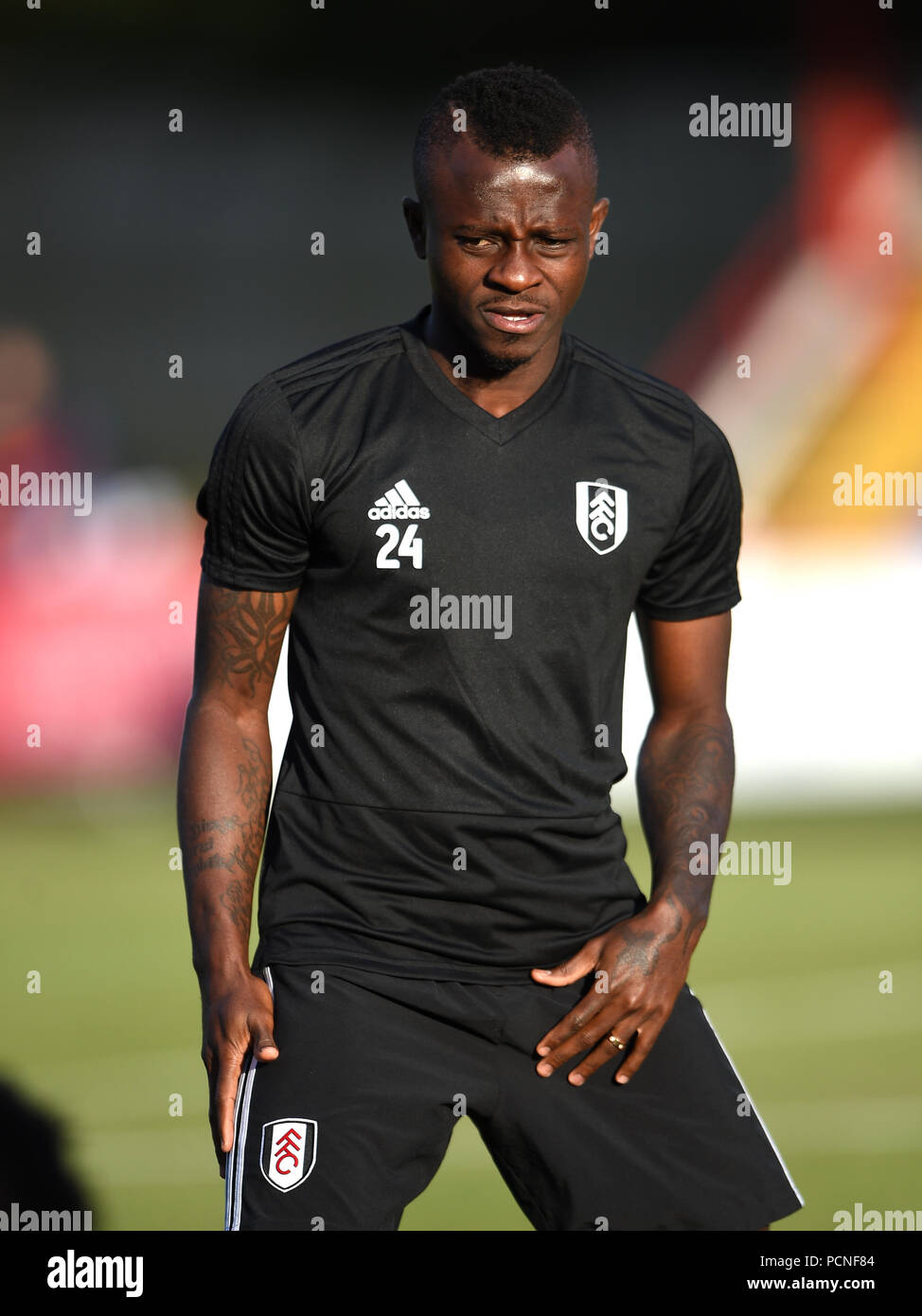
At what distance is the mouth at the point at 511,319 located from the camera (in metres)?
2.66

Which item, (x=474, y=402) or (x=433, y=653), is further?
(x=474, y=402)

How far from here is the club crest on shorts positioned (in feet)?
7.73

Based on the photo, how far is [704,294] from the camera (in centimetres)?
1119

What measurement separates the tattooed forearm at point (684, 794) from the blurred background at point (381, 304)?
6415mm

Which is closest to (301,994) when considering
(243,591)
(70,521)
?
(243,591)

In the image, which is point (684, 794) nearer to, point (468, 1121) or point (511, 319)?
point (511, 319)

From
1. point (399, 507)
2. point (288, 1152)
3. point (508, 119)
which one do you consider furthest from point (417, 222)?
point (288, 1152)

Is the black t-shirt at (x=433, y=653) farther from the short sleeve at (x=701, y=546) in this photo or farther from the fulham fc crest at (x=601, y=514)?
the short sleeve at (x=701, y=546)

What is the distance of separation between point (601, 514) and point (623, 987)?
2.55ft

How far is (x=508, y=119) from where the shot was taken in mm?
2678
